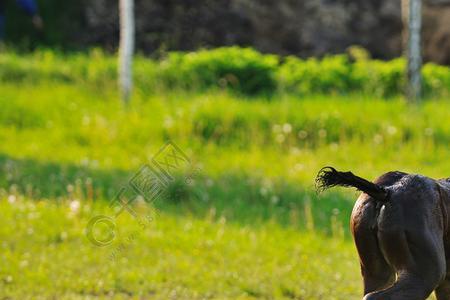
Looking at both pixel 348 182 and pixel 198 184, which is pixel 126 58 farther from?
pixel 348 182

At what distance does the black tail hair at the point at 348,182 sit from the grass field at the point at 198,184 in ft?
10.7

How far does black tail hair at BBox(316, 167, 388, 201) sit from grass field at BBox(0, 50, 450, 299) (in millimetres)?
3259

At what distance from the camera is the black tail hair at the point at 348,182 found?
4.89m

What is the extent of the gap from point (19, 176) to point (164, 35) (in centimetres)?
670

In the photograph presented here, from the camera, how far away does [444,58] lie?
55.7 ft

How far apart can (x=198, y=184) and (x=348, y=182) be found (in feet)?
21.0

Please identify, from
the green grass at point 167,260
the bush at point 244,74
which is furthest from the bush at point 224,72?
the green grass at point 167,260

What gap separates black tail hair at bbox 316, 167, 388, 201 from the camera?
489 centimetres

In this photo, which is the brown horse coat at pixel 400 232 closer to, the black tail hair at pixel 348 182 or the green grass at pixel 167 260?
the black tail hair at pixel 348 182

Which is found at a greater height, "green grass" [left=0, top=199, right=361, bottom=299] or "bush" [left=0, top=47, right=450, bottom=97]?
"bush" [left=0, top=47, right=450, bottom=97]

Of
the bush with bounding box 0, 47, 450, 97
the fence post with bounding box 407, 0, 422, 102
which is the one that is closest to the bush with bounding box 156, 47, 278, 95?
the bush with bounding box 0, 47, 450, 97

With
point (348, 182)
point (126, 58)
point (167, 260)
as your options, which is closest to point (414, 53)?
point (126, 58)

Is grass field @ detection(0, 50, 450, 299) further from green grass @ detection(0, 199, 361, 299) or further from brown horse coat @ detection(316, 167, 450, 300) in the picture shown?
brown horse coat @ detection(316, 167, 450, 300)

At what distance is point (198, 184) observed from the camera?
11.2 metres
